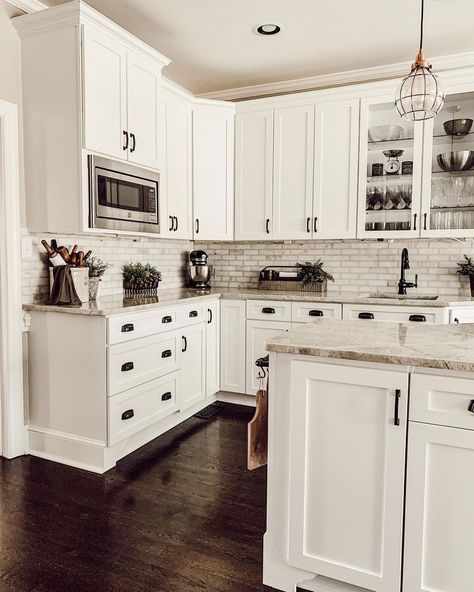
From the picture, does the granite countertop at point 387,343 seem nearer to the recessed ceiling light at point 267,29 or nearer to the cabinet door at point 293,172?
the cabinet door at point 293,172

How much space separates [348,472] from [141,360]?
172cm

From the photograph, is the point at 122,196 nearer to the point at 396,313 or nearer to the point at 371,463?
the point at 396,313

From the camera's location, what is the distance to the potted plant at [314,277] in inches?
164

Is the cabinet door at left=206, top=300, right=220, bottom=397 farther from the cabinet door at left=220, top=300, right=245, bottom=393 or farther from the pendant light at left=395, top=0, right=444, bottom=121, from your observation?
the pendant light at left=395, top=0, right=444, bottom=121

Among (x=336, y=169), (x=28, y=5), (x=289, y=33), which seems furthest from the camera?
(x=336, y=169)

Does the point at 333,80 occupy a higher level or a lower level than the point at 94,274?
higher

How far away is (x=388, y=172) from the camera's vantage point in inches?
150

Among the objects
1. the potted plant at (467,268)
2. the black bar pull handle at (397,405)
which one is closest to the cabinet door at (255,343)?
the potted plant at (467,268)

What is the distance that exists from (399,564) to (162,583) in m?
0.88

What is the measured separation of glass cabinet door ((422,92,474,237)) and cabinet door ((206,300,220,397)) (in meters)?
1.74

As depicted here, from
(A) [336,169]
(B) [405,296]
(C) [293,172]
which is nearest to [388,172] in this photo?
(A) [336,169]

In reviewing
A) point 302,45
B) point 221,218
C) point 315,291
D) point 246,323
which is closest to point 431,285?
point 315,291

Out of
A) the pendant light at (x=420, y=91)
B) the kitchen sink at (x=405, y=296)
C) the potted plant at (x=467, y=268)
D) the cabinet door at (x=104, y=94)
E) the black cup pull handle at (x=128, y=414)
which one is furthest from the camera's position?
the potted plant at (x=467, y=268)

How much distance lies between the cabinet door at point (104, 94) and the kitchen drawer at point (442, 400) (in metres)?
2.22
